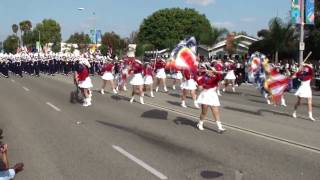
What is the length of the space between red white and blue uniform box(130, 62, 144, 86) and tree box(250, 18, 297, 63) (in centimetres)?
3033

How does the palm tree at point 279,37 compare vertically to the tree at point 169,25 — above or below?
below

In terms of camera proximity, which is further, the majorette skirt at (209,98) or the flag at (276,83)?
the flag at (276,83)

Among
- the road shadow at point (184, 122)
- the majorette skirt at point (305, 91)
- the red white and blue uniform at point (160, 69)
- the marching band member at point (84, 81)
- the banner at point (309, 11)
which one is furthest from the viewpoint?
the banner at point (309, 11)

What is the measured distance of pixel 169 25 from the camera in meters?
97.0

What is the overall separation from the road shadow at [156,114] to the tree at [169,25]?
77.6 m

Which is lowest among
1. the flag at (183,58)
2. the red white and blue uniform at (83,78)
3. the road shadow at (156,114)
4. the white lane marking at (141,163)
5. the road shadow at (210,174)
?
the road shadow at (156,114)

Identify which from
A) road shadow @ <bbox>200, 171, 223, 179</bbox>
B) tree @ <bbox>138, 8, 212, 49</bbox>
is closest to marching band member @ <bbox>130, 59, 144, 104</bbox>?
road shadow @ <bbox>200, 171, 223, 179</bbox>

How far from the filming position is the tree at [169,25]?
317ft

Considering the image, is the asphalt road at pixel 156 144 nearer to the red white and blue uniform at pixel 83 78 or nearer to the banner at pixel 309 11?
the red white and blue uniform at pixel 83 78

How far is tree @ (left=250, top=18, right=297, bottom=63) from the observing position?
51562 millimetres

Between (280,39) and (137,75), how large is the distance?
1292 inches

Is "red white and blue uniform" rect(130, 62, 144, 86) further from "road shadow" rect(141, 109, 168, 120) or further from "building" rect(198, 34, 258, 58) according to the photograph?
"building" rect(198, 34, 258, 58)

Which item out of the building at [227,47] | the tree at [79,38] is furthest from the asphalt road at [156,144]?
the tree at [79,38]

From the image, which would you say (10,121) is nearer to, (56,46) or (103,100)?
(103,100)
